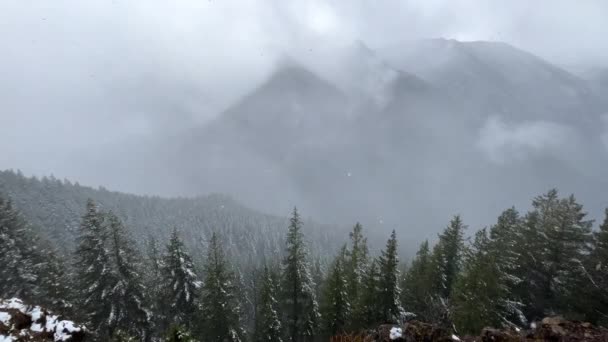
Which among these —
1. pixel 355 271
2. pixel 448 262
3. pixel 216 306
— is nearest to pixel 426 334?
pixel 216 306

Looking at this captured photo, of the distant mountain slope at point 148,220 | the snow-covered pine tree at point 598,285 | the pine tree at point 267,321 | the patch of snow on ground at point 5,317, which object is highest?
the distant mountain slope at point 148,220

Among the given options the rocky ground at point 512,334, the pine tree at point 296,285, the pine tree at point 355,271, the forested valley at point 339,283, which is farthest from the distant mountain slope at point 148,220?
the rocky ground at point 512,334

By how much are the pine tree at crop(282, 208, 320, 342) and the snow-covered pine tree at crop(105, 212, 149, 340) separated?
12342 mm

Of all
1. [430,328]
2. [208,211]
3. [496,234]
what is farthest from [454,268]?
[208,211]

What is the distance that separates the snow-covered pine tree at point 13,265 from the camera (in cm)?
2580

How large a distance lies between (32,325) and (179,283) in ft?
56.2

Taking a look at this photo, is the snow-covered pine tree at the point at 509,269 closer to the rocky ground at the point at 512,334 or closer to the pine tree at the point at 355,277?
the rocky ground at the point at 512,334

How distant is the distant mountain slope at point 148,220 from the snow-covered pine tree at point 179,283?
66.5m

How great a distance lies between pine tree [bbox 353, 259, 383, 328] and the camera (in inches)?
1040

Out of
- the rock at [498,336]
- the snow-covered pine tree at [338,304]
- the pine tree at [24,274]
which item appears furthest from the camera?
the snow-covered pine tree at [338,304]

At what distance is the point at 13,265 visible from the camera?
2600 cm

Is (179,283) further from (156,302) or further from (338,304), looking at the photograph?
(338,304)

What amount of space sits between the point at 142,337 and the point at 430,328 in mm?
26098

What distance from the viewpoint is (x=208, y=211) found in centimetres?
19212
